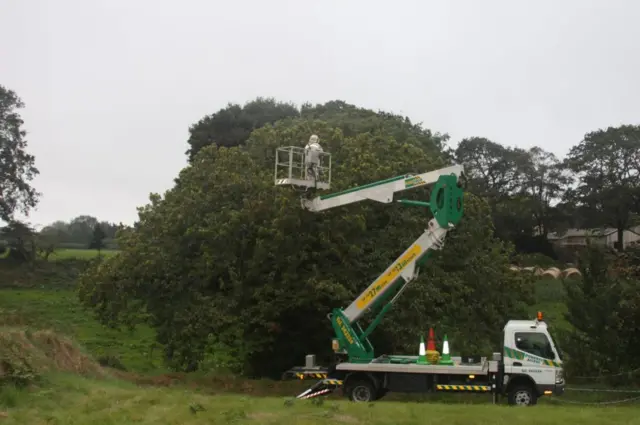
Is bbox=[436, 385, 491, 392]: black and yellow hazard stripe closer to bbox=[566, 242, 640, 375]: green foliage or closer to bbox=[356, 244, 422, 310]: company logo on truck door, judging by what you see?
bbox=[356, 244, 422, 310]: company logo on truck door

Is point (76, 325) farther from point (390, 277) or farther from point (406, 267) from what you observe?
point (406, 267)

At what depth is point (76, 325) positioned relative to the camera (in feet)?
134

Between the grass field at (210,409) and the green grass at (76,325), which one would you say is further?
the green grass at (76,325)

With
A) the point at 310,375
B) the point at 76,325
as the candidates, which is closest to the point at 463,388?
the point at 310,375

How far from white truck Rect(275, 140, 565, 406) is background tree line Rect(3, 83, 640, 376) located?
2.99 m

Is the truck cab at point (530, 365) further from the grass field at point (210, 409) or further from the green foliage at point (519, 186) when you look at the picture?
the green foliage at point (519, 186)

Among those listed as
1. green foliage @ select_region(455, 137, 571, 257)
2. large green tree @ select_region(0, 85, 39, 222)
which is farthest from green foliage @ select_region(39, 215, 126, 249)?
green foliage @ select_region(455, 137, 571, 257)

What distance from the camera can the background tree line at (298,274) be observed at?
23.0m

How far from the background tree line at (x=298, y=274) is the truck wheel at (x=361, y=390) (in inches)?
165

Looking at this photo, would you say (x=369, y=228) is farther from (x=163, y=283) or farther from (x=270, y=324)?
(x=163, y=283)

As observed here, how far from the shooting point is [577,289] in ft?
79.9

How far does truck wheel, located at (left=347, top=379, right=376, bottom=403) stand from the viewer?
723 inches

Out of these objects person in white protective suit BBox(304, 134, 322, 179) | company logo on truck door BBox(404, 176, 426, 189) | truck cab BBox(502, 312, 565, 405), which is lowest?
truck cab BBox(502, 312, 565, 405)

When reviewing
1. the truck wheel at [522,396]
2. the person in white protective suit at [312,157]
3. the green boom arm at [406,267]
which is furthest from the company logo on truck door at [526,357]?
the person in white protective suit at [312,157]
